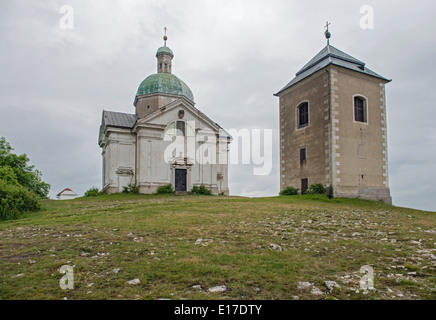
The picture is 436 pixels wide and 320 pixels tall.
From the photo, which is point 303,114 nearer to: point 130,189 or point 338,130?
point 338,130

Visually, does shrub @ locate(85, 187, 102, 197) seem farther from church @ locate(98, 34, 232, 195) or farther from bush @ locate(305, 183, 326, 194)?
bush @ locate(305, 183, 326, 194)

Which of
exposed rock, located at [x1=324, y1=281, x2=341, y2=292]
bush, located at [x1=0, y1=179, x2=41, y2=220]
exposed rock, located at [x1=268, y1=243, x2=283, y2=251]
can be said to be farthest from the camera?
Result: bush, located at [x1=0, y1=179, x2=41, y2=220]

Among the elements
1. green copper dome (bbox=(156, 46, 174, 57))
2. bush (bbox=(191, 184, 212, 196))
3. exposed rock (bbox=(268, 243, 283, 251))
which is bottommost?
exposed rock (bbox=(268, 243, 283, 251))

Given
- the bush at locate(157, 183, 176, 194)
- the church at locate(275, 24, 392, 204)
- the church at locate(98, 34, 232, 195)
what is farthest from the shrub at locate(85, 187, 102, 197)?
the church at locate(275, 24, 392, 204)

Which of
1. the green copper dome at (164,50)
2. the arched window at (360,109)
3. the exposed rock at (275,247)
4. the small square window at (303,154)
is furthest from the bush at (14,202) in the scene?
the green copper dome at (164,50)

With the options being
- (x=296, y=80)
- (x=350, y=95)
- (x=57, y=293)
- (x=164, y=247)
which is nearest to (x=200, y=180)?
(x=296, y=80)

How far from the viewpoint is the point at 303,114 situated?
31703 millimetres

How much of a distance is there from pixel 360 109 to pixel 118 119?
2678 centimetres

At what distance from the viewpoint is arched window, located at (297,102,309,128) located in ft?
102

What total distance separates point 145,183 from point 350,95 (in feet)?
72.7

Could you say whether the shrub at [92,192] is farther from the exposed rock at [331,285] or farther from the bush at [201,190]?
the exposed rock at [331,285]

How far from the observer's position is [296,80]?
3300cm

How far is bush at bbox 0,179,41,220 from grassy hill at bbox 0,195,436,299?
6746 millimetres
